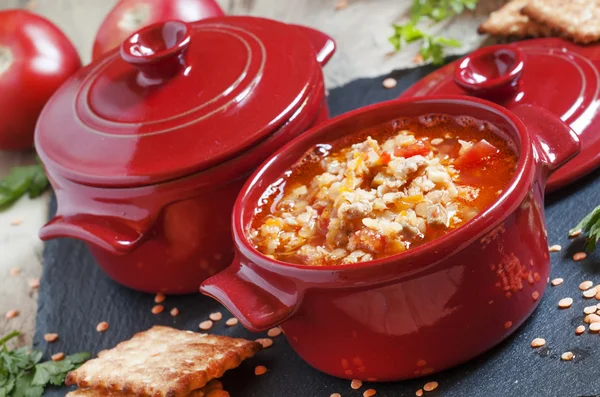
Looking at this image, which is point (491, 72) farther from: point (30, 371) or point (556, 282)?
point (30, 371)

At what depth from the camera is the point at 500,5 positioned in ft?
11.9

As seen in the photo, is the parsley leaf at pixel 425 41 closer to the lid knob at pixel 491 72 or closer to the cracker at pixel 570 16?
the cracker at pixel 570 16

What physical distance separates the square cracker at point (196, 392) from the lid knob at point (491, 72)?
3.84 feet

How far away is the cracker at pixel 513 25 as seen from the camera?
10.3 ft

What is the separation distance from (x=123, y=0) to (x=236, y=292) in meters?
2.26

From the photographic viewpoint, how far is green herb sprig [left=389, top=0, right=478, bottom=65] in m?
3.30

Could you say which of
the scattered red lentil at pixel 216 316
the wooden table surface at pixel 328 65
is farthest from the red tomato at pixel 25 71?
the scattered red lentil at pixel 216 316

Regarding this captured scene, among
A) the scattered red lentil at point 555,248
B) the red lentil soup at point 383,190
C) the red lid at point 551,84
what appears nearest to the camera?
the red lentil soup at point 383,190

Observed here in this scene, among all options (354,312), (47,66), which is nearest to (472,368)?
(354,312)

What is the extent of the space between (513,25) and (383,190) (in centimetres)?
141

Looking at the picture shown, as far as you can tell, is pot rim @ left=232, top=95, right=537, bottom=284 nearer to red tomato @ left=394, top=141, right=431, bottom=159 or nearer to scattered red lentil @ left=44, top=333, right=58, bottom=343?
red tomato @ left=394, top=141, right=431, bottom=159

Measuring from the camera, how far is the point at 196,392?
7.00ft

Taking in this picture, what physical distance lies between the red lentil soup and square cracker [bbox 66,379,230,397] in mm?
387

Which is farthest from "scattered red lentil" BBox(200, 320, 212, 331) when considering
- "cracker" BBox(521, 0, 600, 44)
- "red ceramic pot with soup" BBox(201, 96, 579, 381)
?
"cracker" BBox(521, 0, 600, 44)
